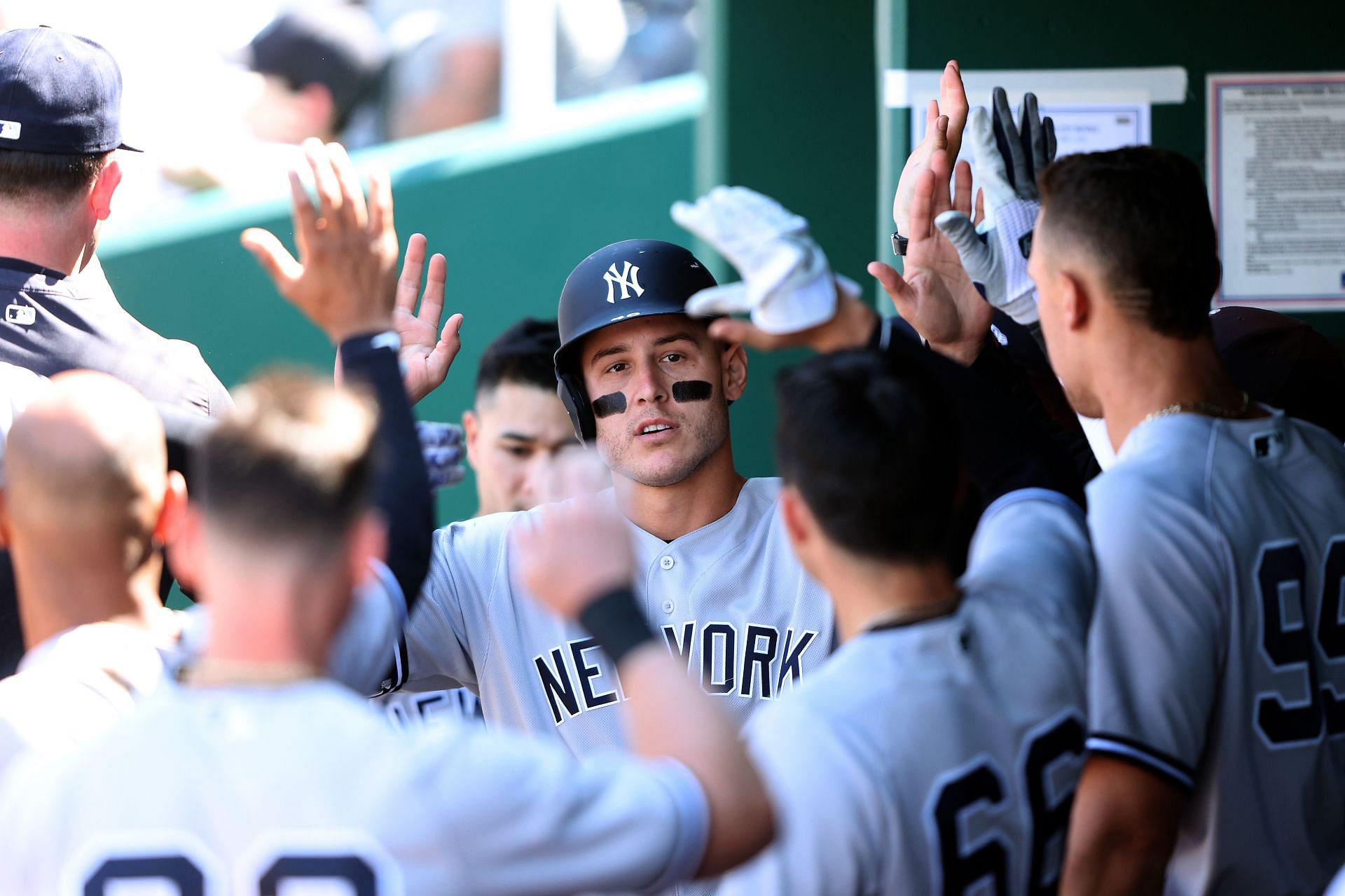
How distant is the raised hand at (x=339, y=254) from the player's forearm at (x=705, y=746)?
2.15 feet

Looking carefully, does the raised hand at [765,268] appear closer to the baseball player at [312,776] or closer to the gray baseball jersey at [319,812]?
the baseball player at [312,776]

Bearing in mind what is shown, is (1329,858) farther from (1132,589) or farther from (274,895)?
(274,895)

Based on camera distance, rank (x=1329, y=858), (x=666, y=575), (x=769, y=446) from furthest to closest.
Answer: (x=769, y=446)
(x=666, y=575)
(x=1329, y=858)

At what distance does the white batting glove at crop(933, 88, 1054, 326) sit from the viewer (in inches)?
100

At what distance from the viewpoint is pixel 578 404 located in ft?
9.93

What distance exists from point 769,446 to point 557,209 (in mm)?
1149

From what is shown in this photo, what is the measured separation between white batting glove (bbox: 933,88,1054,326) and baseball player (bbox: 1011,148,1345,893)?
302 millimetres

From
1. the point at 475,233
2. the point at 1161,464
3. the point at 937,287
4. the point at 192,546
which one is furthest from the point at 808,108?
the point at 192,546

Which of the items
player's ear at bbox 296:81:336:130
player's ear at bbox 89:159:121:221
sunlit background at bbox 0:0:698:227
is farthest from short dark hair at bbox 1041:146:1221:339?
player's ear at bbox 296:81:336:130

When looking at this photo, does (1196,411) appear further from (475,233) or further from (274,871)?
(475,233)

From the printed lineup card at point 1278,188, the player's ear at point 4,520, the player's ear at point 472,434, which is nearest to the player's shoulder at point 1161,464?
the player's ear at point 4,520

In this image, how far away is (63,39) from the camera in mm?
2672

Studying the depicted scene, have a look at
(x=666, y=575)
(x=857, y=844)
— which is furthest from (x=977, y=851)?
(x=666, y=575)

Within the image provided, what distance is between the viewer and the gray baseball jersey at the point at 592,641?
2.70m
